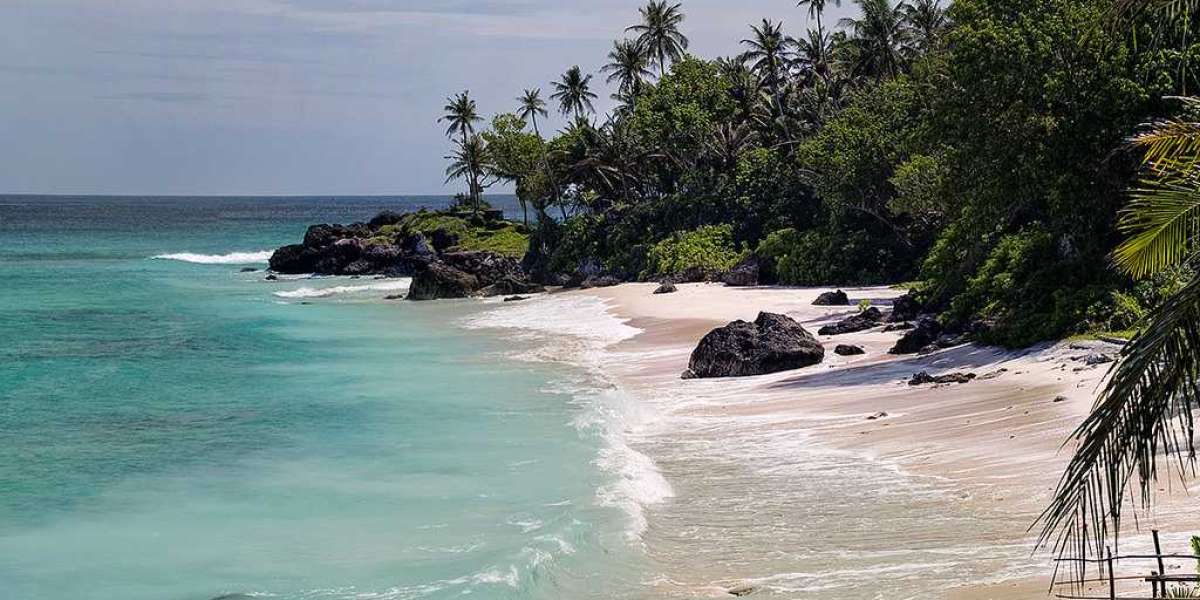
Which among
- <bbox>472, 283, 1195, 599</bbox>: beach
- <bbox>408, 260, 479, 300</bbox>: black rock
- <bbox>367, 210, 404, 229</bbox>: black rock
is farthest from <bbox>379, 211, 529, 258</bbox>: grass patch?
<bbox>472, 283, 1195, 599</bbox>: beach

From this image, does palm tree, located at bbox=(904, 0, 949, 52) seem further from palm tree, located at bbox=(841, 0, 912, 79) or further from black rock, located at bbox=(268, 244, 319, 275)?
black rock, located at bbox=(268, 244, 319, 275)

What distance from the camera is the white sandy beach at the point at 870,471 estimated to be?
13320mm

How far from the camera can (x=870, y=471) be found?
17969mm

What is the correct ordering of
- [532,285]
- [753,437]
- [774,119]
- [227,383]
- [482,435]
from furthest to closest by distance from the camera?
[774,119] < [532,285] < [227,383] < [482,435] < [753,437]

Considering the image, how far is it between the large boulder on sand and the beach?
0.54 metres

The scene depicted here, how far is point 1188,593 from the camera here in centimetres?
925

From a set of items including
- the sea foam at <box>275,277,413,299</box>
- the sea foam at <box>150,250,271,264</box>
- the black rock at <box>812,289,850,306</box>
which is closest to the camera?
the black rock at <box>812,289,850,306</box>

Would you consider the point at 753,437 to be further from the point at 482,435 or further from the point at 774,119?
the point at 774,119

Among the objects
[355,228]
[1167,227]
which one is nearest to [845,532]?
[1167,227]

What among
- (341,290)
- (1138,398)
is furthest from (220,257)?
(1138,398)

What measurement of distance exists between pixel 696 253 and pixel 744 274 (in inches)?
189

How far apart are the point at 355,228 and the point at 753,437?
2803 inches

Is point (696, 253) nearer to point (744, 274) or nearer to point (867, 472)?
point (744, 274)

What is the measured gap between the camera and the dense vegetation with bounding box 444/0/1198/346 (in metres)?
25.2
